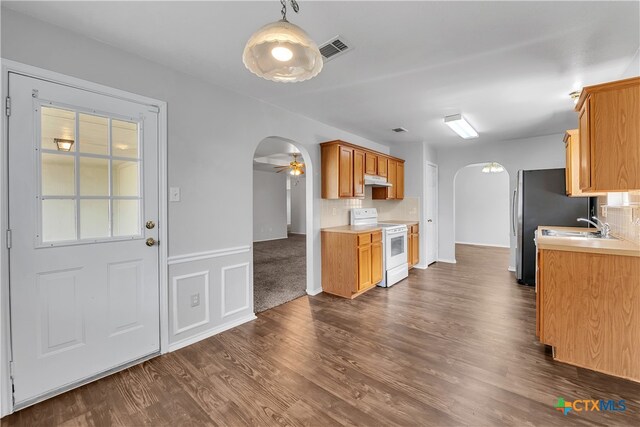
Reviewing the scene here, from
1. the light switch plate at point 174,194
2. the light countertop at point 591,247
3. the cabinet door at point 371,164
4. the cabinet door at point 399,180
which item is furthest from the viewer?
the cabinet door at point 399,180

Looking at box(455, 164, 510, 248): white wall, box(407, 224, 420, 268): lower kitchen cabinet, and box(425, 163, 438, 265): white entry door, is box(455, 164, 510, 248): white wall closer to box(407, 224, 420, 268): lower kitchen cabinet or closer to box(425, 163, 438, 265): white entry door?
box(425, 163, 438, 265): white entry door

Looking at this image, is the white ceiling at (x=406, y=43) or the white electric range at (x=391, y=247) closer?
the white ceiling at (x=406, y=43)

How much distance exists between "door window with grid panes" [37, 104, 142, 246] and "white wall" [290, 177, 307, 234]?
29.3ft

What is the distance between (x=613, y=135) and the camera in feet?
6.30

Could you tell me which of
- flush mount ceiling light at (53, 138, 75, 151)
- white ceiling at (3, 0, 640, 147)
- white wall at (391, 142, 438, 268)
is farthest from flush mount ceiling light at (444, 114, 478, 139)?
flush mount ceiling light at (53, 138, 75, 151)

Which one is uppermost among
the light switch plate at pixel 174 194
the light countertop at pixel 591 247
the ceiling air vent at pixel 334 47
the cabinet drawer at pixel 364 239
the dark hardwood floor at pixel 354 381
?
the ceiling air vent at pixel 334 47

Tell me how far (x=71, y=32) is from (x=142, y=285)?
72.9 inches

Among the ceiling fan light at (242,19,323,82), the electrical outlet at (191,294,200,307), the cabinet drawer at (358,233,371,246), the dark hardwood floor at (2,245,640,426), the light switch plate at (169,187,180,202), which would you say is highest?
the ceiling fan light at (242,19,323,82)

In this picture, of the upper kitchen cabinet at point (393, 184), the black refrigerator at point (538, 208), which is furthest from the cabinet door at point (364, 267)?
the black refrigerator at point (538, 208)

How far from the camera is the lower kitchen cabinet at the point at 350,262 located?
12.2ft

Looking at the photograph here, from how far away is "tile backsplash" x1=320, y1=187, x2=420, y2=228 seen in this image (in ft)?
14.0

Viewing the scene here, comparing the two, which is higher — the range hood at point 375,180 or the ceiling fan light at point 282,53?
the ceiling fan light at point 282,53

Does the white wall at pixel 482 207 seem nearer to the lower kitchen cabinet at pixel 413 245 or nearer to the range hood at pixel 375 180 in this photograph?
the lower kitchen cabinet at pixel 413 245

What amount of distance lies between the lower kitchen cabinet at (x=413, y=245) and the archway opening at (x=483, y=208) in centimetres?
239
